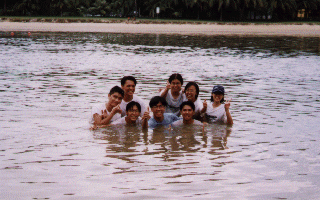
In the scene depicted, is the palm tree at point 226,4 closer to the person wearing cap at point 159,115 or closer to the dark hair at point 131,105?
the person wearing cap at point 159,115

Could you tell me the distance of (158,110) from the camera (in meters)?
9.92

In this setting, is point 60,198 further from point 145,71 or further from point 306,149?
point 145,71

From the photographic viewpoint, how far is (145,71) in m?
21.5

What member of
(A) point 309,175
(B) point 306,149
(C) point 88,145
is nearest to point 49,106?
(C) point 88,145

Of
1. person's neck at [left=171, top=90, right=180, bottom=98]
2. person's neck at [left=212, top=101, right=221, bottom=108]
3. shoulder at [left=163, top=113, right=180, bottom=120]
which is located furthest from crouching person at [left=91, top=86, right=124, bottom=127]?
person's neck at [left=212, top=101, right=221, bottom=108]

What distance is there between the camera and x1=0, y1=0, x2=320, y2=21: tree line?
6944cm

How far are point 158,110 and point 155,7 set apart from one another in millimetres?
61318

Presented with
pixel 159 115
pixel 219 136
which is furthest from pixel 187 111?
pixel 219 136

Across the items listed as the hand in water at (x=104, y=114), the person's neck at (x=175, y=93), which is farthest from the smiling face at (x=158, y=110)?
Result: the hand in water at (x=104, y=114)

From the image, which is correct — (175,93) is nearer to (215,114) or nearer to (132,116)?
(215,114)

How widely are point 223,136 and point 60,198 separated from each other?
4.41 metres

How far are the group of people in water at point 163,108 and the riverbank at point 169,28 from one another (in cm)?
4647

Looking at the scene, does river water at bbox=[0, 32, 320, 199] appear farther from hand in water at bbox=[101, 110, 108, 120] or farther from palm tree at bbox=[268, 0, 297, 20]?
palm tree at bbox=[268, 0, 297, 20]

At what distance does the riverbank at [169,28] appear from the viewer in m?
57.9
